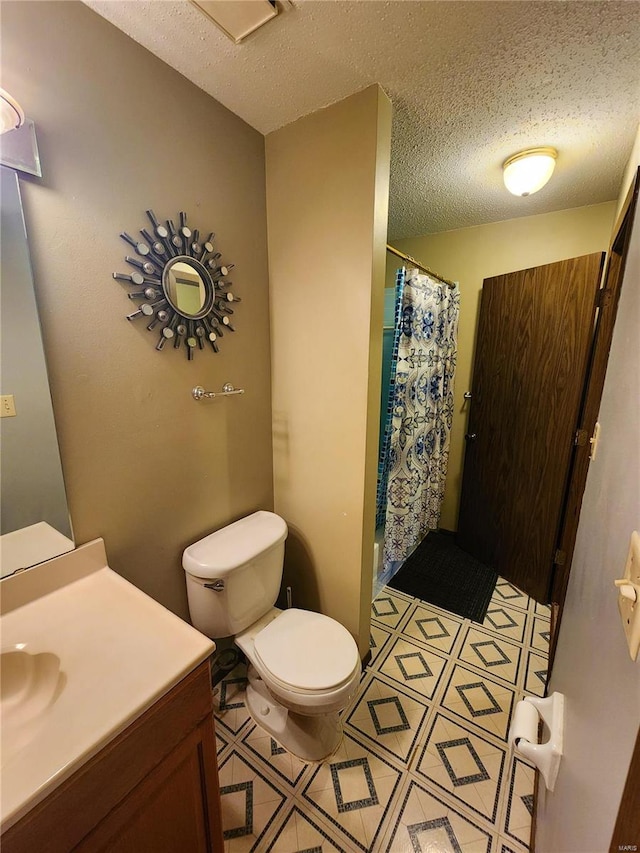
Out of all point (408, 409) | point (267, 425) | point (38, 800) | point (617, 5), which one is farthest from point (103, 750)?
point (617, 5)

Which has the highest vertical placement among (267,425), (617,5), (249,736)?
(617,5)

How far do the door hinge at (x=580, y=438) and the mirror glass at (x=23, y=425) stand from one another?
2258 millimetres

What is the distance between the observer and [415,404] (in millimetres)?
2051

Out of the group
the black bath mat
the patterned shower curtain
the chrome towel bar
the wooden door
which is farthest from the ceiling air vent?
the black bath mat

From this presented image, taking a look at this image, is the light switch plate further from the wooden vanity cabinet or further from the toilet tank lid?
the toilet tank lid

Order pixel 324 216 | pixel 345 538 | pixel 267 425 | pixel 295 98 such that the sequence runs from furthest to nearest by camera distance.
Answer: pixel 267 425 < pixel 345 538 < pixel 324 216 < pixel 295 98

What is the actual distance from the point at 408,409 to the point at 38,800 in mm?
1878

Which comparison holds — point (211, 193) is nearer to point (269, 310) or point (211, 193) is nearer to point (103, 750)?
point (269, 310)

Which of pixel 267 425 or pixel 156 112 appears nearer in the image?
pixel 156 112

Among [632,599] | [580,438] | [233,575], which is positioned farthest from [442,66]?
[233,575]

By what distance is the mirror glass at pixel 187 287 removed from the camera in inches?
45.5

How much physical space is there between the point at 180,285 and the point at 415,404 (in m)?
1.41

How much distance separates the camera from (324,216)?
1.33 meters

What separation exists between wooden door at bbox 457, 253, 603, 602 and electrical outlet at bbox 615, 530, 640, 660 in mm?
1678
